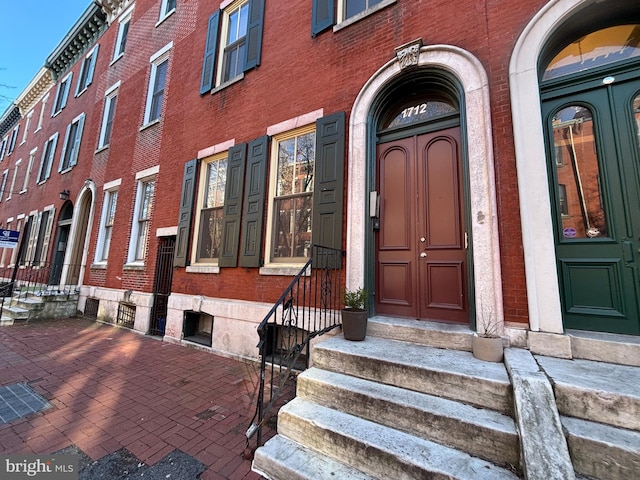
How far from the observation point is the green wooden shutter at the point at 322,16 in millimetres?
4898

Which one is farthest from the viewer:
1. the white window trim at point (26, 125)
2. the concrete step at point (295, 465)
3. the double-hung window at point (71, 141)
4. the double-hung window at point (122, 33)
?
the white window trim at point (26, 125)

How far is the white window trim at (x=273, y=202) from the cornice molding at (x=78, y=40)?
1273cm

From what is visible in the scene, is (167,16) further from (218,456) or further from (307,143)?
(218,456)

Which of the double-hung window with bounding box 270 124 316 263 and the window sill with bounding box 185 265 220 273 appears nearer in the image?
the double-hung window with bounding box 270 124 316 263

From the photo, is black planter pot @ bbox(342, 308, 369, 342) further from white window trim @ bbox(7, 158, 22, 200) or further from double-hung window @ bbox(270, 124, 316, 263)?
white window trim @ bbox(7, 158, 22, 200)

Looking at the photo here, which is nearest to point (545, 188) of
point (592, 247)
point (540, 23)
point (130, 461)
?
point (592, 247)

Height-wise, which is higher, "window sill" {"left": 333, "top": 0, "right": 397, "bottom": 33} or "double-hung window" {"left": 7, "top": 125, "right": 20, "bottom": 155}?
"double-hung window" {"left": 7, "top": 125, "right": 20, "bottom": 155}

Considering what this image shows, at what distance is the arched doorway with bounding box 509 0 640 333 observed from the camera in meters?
2.84

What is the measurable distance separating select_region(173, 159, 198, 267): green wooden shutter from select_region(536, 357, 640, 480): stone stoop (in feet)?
21.1

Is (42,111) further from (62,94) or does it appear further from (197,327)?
(197,327)

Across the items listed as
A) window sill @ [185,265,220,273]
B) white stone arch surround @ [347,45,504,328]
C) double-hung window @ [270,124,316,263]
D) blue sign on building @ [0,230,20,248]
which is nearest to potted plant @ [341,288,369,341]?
white stone arch surround @ [347,45,504,328]

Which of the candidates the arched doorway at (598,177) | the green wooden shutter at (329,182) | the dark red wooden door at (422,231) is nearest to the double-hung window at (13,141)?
the green wooden shutter at (329,182)

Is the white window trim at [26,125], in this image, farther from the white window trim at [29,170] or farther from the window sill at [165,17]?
the window sill at [165,17]

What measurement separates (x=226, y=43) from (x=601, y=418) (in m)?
8.85
